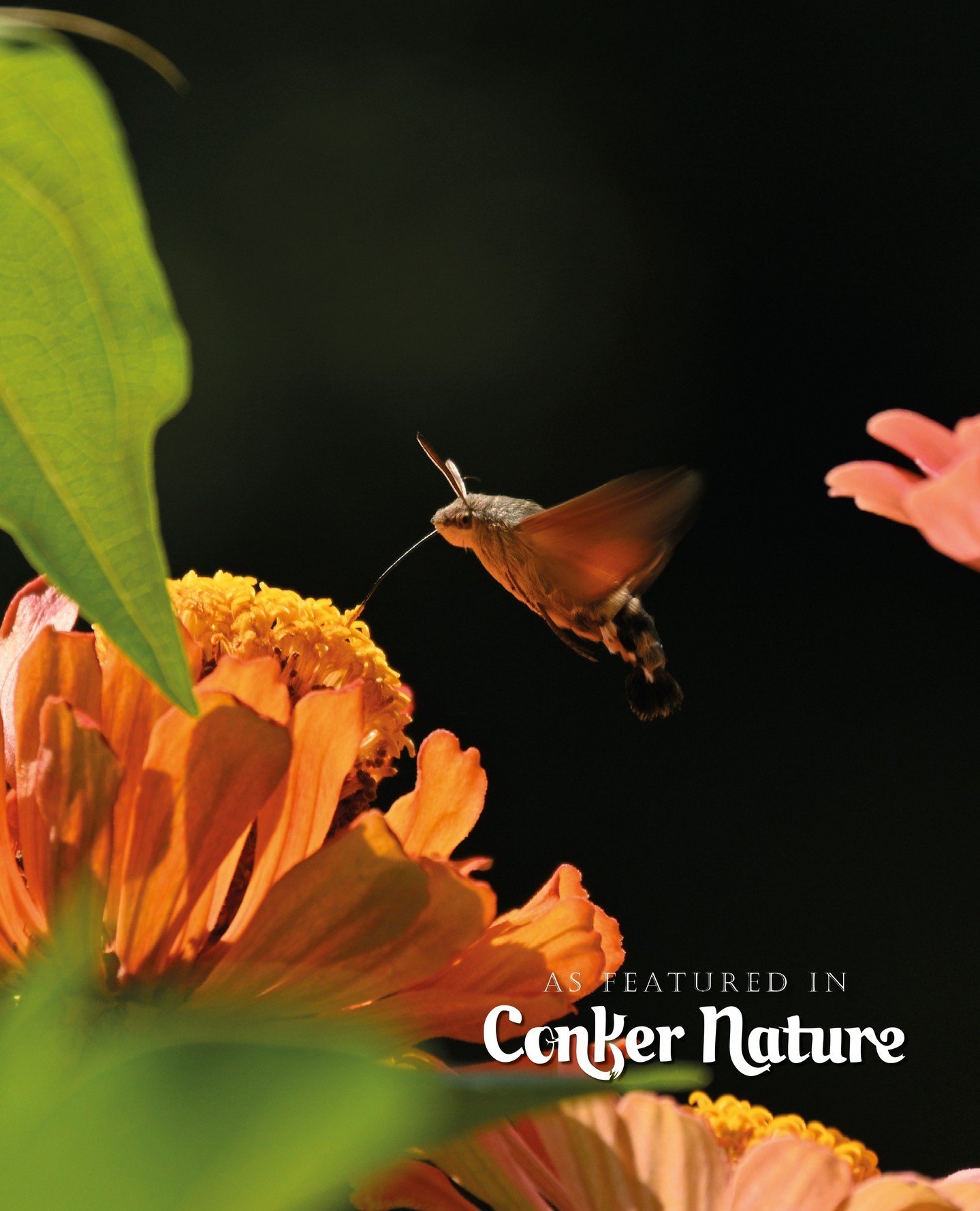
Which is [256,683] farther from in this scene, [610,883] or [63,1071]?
[610,883]

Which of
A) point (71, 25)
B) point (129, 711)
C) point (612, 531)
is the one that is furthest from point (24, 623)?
point (612, 531)

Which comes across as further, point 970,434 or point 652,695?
point 652,695

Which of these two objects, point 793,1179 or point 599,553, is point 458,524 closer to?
point 599,553

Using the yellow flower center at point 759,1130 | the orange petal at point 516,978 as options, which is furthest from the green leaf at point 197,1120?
the yellow flower center at point 759,1130

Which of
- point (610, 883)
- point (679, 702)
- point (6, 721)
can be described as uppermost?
point (6, 721)

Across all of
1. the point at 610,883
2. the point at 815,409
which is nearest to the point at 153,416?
the point at 610,883

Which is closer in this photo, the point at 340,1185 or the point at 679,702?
the point at 340,1185
